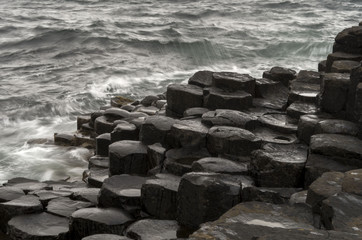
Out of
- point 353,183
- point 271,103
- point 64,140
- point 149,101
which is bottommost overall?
point 64,140

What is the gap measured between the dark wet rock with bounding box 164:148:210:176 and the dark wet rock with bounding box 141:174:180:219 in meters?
0.36

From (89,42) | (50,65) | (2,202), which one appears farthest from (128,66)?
(2,202)

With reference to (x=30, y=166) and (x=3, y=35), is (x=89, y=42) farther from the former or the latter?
(x=30, y=166)

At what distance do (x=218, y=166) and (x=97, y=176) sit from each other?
222 cm

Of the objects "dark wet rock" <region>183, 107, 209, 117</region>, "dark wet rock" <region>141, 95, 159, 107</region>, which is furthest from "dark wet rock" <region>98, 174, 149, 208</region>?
"dark wet rock" <region>141, 95, 159, 107</region>

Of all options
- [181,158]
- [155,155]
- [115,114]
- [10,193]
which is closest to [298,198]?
[181,158]

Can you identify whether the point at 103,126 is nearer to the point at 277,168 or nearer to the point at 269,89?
the point at 269,89

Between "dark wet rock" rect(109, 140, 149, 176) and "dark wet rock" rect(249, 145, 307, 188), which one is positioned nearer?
"dark wet rock" rect(249, 145, 307, 188)

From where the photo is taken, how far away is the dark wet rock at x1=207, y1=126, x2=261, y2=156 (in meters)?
5.37

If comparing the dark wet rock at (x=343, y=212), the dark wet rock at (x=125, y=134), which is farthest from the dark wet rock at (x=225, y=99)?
the dark wet rock at (x=343, y=212)

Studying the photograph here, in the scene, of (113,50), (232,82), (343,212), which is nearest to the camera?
(343,212)

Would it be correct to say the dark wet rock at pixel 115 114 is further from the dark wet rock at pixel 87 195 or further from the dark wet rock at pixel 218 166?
the dark wet rock at pixel 218 166

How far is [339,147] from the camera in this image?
15.5 ft

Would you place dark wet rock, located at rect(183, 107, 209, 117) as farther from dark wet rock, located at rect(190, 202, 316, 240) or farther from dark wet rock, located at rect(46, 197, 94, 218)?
dark wet rock, located at rect(190, 202, 316, 240)
